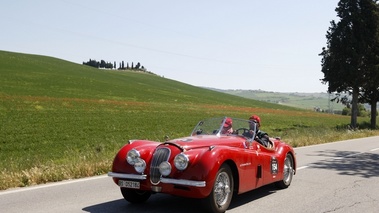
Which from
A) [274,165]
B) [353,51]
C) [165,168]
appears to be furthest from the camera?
[353,51]

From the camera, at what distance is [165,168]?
564cm

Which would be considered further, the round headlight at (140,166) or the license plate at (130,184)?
the round headlight at (140,166)

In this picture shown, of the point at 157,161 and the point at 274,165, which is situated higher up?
the point at 157,161

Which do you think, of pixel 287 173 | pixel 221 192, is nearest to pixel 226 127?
pixel 221 192

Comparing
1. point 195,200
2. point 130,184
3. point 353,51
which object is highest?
point 353,51

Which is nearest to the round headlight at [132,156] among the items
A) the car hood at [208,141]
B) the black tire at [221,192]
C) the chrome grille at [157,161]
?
the chrome grille at [157,161]

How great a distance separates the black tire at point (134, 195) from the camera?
6.34 m

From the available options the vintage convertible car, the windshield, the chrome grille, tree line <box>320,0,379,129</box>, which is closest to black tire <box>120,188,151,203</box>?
the vintage convertible car

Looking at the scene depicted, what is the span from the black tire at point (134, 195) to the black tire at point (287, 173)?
2.93 meters

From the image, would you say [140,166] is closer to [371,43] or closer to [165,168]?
[165,168]

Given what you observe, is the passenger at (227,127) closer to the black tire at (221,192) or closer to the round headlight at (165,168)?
the black tire at (221,192)

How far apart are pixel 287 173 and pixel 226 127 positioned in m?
2.06

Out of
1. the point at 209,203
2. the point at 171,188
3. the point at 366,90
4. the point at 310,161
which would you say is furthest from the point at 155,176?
the point at 366,90

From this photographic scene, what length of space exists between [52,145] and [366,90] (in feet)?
105
